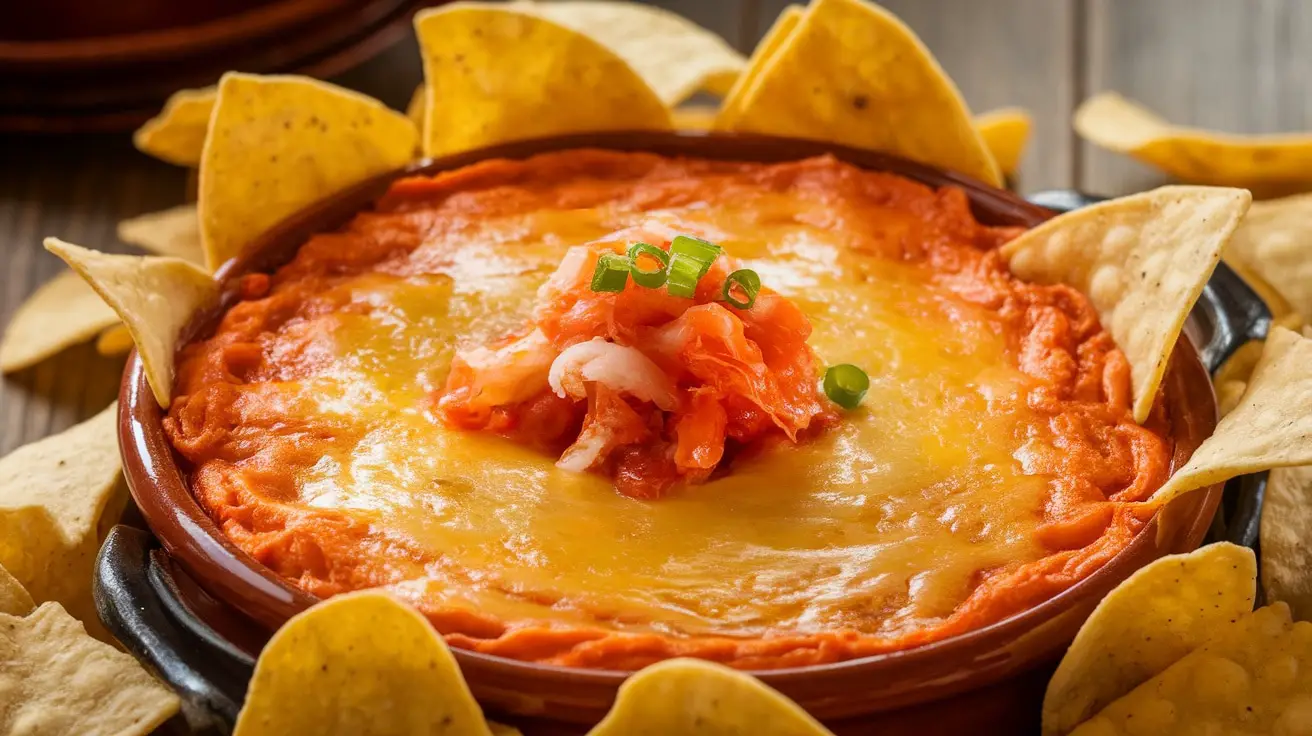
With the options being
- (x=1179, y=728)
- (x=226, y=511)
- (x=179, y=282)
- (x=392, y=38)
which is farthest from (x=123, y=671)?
(x=392, y=38)

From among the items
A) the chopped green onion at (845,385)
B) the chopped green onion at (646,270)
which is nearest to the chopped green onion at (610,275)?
the chopped green onion at (646,270)

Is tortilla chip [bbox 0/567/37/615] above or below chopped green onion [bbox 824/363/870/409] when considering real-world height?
below

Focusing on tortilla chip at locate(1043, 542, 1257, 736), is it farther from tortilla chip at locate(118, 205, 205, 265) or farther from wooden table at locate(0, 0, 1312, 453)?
tortilla chip at locate(118, 205, 205, 265)

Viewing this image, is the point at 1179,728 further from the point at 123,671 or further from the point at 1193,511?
the point at 123,671

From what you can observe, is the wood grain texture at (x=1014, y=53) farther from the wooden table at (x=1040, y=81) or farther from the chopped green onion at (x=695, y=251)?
the chopped green onion at (x=695, y=251)

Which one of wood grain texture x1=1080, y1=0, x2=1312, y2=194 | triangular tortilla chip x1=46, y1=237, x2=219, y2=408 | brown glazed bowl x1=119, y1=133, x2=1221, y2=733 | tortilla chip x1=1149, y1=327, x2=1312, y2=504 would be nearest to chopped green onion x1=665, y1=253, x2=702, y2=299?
brown glazed bowl x1=119, y1=133, x2=1221, y2=733

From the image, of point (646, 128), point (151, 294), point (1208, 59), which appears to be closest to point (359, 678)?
point (151, 294)
